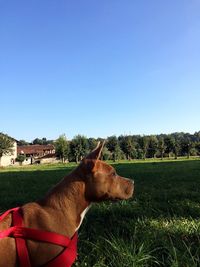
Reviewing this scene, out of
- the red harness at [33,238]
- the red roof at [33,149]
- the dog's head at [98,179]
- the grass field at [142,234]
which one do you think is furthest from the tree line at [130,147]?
the red harness at [33,238]

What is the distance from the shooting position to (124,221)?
8.20 m

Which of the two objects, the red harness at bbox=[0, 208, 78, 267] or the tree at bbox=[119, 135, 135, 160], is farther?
the tree at bbox=[119, 135, 135, 160]

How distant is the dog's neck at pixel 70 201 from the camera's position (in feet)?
15.0

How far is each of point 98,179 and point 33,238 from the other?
104 cm

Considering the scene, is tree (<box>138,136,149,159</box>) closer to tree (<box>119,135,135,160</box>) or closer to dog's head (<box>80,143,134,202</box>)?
tree (<box>119,135,135,160</box>)

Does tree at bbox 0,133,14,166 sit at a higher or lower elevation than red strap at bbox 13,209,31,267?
higher

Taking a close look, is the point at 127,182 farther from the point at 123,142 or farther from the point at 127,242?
the point at 123,142

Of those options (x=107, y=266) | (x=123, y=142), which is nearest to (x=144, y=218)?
(x=107, y=266)

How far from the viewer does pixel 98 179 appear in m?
4.73

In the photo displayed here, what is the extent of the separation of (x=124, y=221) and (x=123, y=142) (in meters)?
97.7

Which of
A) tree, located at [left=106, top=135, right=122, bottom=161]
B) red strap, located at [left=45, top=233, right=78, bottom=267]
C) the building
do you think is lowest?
red strap, located at [left=45, top=233, right=78, bottom=267]

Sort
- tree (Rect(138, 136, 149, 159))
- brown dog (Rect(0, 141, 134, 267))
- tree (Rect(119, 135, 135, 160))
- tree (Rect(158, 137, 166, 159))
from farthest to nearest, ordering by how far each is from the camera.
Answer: tree (Rect(138, 136, 149, 159)) < tree (Rect(158, 137, 166, 159)) < tree (Rect(119, 135, 135, 160)) < brown dog (Rect(0, 141, 134, 267))

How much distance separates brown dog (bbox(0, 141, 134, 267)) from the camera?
4277 mm

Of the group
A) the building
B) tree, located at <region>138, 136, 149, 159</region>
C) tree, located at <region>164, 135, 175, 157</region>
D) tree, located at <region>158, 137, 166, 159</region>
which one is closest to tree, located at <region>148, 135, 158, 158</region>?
tree, located at <region>158, 137, 166, 159</region>
